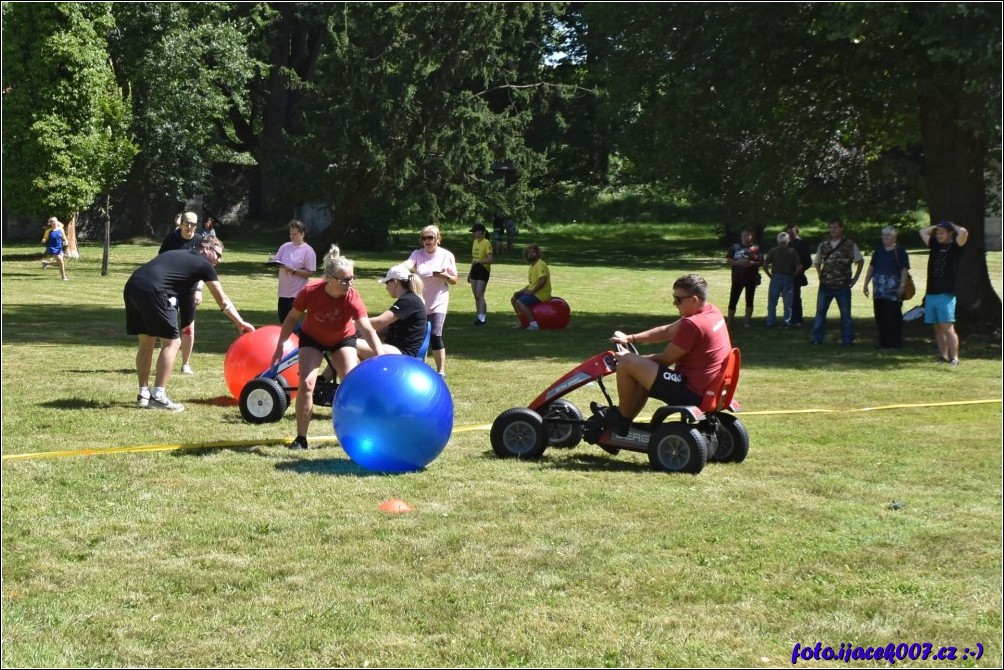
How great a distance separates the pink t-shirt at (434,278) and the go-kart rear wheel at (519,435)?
172 inches

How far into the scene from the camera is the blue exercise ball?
31.4 feet

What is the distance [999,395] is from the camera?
586 inches

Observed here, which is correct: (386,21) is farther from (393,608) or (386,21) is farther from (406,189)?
(393,608)

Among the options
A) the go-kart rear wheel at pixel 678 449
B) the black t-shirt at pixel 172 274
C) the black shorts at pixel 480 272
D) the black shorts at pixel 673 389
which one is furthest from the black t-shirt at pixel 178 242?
the black shorts at pixel 480 272

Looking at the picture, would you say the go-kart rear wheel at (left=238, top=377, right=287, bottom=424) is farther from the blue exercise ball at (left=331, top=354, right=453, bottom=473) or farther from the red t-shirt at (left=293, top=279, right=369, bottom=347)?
the blue exercise ball at (left=331, top=354, right=453, bottom=473)

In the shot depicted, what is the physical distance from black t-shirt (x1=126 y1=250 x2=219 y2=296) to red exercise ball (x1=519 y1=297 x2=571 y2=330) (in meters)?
9.89

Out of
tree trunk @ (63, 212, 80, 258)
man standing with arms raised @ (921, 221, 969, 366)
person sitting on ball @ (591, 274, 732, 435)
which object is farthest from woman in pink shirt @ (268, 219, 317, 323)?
tree trunk @ (63, 212, 80, 258)

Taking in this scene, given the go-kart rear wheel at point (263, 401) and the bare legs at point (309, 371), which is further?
the go-kart rear wheel at point (263, 401)

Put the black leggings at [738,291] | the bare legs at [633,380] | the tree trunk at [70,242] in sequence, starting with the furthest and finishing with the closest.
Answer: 1. the tree trunk at [70,242]
2. the black leggings at [738,291]
3. the bare legs at [633,380]

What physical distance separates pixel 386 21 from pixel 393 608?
32.9 metres

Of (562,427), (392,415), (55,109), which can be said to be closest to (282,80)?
(55,109)

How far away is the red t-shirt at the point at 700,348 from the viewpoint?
397 inches

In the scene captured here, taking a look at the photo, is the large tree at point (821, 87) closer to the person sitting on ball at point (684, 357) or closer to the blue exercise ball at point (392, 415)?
the person sitting on ball at point (684, 357)

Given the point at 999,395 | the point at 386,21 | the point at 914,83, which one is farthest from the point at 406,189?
the point at 999,395
